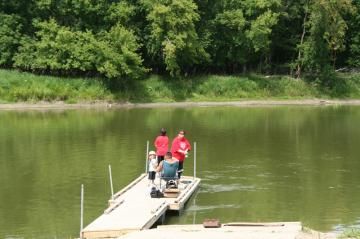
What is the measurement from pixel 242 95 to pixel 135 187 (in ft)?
135

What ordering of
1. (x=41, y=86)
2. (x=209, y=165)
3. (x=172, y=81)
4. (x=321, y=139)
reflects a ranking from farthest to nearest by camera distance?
(x=172, y=81) < (x=41, y=86) < (x=321, y=139) < (x=209, y=165)

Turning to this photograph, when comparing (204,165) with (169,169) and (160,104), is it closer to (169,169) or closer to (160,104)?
(169,169)

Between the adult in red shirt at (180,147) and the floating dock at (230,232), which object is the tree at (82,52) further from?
the floating dock at (230,232)

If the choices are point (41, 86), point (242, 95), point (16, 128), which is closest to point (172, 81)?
point (242, 95)

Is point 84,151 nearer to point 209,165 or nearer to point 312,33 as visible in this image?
point 209,165

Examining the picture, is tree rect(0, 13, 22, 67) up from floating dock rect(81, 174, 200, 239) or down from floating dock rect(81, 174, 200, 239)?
up

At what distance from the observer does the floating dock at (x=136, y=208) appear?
55.7ft

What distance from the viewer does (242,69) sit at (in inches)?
2803

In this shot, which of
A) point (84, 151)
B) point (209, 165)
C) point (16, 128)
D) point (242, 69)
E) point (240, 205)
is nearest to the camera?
point (240, 205)

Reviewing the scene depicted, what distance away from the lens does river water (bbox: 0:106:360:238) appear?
21.1m

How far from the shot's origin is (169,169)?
21.9 meters

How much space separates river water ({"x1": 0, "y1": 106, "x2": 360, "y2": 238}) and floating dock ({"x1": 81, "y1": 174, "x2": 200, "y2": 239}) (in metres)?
0.49

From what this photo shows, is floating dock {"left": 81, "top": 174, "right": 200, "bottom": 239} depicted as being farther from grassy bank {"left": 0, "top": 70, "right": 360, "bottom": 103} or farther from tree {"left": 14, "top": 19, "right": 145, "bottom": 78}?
tree {"left": 14, "top": 19, "right": 145, "bottom": 78}

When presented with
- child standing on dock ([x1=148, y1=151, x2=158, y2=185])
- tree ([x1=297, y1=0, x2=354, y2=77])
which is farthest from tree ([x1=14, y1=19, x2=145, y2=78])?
child standing on dock ([x1=148, y1=151, x2=158, y2=185])
